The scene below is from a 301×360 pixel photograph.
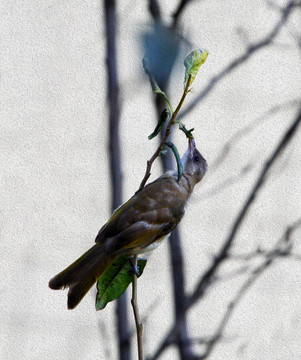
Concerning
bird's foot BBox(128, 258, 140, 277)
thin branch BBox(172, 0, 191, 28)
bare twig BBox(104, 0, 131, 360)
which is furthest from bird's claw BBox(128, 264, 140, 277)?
thin branch BBox(172, 0, 191, 28)

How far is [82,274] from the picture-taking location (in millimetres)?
444

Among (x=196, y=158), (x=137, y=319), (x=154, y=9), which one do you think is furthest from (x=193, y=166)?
(x=154, y=9)

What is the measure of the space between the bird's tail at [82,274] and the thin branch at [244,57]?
96 cm

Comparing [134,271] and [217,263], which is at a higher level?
[217,263]

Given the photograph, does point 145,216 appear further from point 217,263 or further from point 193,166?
point 217,263

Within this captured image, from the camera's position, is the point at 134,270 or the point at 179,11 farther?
the point at 179,11

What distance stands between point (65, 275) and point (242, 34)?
3.76 ft

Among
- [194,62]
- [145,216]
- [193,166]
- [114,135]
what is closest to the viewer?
[194,62]

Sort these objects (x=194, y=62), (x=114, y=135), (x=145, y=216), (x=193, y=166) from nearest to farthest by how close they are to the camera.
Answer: (x=194, y=62)
(x=145, y=216)
(x=193, y=166)
(x=114, y=135)

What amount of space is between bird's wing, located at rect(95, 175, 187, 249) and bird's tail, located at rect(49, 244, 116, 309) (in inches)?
0.9

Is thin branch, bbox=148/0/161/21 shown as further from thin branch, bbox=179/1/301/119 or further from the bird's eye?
the bird's eye

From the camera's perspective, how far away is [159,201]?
1.70 feet

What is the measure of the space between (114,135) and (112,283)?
90cm

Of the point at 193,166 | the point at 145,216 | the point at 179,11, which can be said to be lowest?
the point at 145,216
